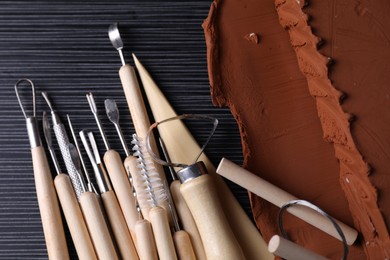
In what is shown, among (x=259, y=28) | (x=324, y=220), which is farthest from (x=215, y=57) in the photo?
(x=324, y=220)

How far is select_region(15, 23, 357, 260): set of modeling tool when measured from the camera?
3.18 feet

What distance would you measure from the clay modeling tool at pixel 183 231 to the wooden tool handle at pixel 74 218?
15cm

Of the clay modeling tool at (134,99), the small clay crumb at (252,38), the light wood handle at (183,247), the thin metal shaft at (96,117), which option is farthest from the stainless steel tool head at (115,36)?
the light wood handle at (183,247)

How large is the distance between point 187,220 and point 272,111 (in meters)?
0.24

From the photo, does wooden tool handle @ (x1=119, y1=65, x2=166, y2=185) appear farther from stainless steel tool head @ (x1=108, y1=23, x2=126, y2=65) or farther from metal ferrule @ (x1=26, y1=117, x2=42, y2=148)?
metal ferrule @ (x1=26, y1=117, x2=42, y2=148)

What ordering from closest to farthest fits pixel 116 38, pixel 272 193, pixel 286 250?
1. pixel 286 250
2. pixel 272 193
3. pixel 116 38

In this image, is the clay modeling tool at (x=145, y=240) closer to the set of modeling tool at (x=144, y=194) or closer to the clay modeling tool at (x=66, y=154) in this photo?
the set of modeling tool at (x=144, y=194)

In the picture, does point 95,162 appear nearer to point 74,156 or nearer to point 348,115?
point 74,156

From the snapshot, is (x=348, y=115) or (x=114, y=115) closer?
(x=348, y=115)

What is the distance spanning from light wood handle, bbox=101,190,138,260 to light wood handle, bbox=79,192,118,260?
0.02 meters

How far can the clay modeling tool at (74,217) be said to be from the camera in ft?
3.26

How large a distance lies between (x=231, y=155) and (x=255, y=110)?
0.32 feet

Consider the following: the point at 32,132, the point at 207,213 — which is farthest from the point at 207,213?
the point at 32,132

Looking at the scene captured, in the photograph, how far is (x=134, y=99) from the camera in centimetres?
105
